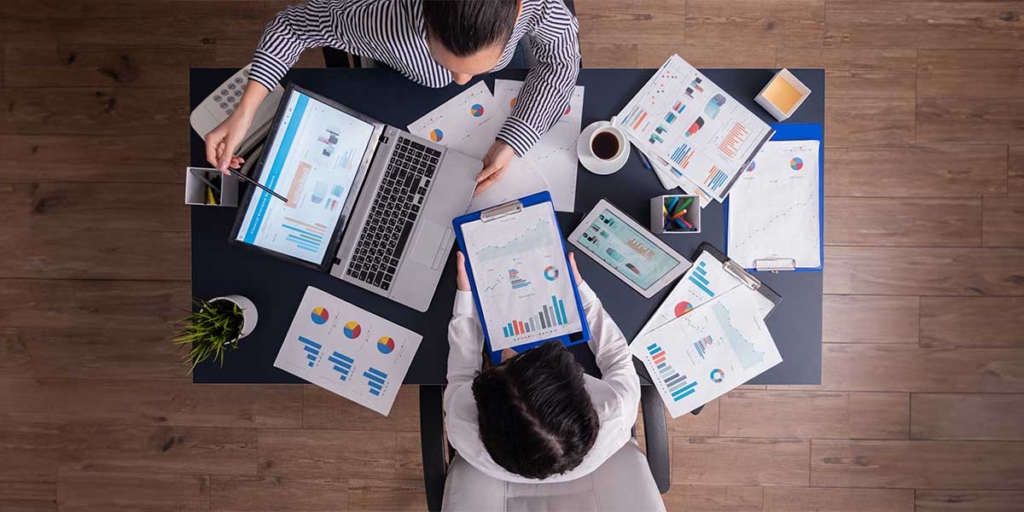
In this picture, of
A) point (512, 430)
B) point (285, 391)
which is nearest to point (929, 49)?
point (512, 430)

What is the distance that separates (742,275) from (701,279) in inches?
3.5

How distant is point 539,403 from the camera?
111 cm

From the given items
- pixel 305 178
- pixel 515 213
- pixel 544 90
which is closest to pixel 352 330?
pixel 305 178

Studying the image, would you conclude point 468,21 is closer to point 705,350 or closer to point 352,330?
point 352,330

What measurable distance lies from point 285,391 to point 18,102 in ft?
4.56

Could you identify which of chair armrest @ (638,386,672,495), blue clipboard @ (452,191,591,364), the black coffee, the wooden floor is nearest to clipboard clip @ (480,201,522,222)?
blue clipboard @ (452,191,591,364)

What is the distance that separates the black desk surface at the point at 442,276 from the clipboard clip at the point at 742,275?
0.04 m

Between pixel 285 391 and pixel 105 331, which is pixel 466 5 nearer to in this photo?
pixel 285 391

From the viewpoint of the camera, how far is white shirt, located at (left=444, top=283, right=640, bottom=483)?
1207 mm

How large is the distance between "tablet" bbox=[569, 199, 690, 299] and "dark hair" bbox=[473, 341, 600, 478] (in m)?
0.27

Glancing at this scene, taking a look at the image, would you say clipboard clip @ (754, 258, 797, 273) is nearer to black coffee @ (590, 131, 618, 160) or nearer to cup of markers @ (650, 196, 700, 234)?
cup of markers @ (650, 196, 700, 234)

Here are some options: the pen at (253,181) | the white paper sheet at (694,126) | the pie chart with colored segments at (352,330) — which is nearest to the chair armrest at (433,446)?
the pie chart with colored segments at (352,330)

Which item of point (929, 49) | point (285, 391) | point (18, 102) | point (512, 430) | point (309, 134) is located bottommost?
point (285, 391)

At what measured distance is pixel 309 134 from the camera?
3.96 feet
